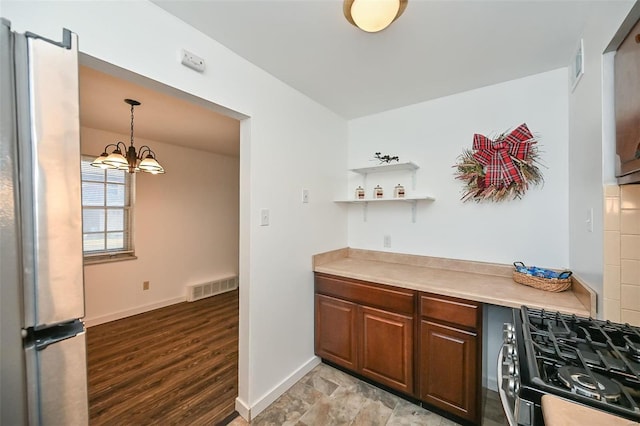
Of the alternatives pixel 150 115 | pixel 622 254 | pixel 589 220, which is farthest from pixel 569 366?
pixel 150 115

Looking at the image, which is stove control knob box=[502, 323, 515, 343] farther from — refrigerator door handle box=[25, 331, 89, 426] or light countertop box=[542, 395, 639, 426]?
refrigerator door handle box=[25, 331, 89, 426]

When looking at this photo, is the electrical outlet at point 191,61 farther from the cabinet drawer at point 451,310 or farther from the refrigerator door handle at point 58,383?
the cabinet drawer at point 451,310

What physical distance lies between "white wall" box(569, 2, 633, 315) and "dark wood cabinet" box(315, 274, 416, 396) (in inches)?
39.4

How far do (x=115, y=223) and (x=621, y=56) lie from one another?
15.7ft

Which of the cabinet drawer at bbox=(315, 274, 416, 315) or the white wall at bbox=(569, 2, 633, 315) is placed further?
the cabinet drawer at bbox=(315, 274, 416, 315)

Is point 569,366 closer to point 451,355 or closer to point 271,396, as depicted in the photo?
point 451,355

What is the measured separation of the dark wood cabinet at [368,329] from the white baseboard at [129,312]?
270 cm

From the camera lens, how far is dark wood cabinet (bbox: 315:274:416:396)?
6.21 feet

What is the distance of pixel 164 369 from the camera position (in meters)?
2.29

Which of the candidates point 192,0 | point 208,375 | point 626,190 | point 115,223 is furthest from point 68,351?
point 115,223

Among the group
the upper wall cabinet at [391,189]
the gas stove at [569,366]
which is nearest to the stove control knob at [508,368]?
the gas stove at [569,366]

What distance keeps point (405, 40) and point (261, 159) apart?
1.18 m

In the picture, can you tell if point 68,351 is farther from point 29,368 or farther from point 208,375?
point 208,375

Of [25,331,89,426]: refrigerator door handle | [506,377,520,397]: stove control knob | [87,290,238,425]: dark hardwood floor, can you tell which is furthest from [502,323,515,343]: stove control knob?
[87,290,238,425]: dark hardwood floor
